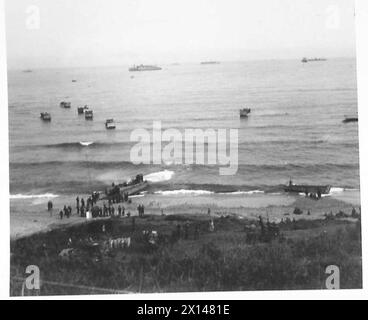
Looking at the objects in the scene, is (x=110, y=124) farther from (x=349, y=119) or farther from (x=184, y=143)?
(x=349, y=119)

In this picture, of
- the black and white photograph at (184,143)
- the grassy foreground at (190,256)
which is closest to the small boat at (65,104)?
the black and white photograph at (184,143)

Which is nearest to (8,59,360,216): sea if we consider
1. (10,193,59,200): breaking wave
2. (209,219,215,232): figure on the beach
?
(10,193,59,200): breaking wave

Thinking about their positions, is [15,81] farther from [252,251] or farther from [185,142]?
[252,251]

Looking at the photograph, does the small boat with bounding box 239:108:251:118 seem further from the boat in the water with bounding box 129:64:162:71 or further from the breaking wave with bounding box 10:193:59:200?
the breaking wave with bounding box 10:193:59:200

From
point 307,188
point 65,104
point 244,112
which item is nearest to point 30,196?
point 65,104

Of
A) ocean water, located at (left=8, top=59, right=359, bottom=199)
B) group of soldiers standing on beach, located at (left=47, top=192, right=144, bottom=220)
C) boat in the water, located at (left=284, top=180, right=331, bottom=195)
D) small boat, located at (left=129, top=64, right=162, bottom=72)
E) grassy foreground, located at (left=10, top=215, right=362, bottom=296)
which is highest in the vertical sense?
small boat, located at (left=129, top=64, right=162, bottom=72)

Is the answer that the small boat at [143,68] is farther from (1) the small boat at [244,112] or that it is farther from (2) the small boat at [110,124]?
(1) the small boat at [244,112]
